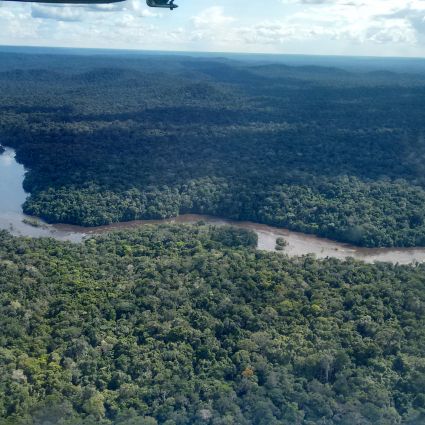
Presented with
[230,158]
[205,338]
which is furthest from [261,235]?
[230,158]

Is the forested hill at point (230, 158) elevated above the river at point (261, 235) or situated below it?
above

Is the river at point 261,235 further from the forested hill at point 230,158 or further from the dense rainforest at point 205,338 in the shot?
the dense rainforest at point 205,338

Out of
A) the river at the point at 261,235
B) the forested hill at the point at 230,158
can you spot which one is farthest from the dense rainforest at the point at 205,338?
the forested hill at the point at 230,158

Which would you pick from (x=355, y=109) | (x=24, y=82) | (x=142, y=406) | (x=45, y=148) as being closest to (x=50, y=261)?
(x=142, y=406)

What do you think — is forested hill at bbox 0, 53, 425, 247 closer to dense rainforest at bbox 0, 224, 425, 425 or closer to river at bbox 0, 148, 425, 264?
river at bbox 0, 148, 425, 264

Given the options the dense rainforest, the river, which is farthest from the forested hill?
the dense rainforest

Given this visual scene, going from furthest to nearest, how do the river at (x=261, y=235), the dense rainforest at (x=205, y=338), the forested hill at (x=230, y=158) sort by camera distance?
the forested hill at (x=230, y=158), the river at (x=261, y=235), the dense rainforest at (x=205, y=338)

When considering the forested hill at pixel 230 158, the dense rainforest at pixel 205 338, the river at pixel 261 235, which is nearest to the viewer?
the dense rainforest at pixel 205 338
